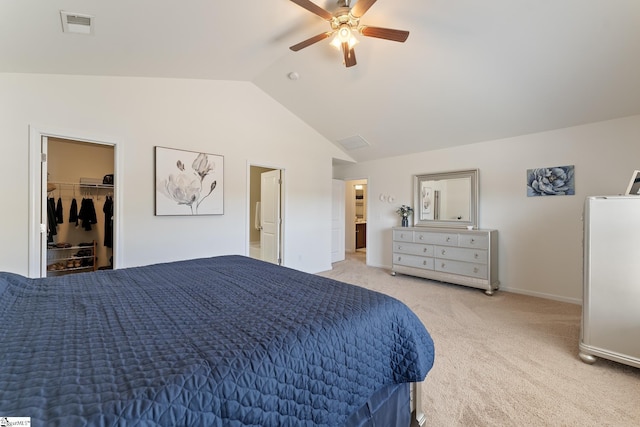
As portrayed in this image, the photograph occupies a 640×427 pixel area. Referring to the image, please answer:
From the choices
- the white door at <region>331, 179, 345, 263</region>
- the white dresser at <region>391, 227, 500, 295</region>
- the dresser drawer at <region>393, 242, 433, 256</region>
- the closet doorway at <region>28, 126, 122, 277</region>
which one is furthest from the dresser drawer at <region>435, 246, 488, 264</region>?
the closet doorway at <region>28, 126, 122, 277</region>

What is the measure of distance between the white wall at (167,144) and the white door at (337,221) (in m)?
1.06

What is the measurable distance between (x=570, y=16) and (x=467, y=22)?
76 cm

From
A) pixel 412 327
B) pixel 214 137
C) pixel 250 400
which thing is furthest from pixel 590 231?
pixel 214 137

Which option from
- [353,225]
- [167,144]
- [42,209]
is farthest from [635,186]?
[353,225]

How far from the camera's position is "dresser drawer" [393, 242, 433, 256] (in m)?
4.31

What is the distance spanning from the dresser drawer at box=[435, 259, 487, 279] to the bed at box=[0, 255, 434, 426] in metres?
2.94

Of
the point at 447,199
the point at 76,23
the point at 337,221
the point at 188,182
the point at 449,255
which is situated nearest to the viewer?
the point at 76,23

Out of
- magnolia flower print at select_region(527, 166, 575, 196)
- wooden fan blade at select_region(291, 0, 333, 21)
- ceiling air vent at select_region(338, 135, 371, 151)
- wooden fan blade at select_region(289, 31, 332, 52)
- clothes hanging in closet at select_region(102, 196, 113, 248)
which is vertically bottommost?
clothes hanging in closet at select_region(102, 196, 113, 248)

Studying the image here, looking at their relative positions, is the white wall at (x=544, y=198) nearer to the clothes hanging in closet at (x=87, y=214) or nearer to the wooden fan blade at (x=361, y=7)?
the wooden fan blade at (x=361, y=7)

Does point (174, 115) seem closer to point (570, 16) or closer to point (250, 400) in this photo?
point (250, 400)

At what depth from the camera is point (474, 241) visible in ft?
12.5

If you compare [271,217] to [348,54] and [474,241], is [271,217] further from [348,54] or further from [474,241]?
[474,241]

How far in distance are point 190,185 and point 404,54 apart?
2995mm

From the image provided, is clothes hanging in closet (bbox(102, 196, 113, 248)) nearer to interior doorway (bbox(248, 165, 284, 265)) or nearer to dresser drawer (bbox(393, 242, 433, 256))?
interior doorway (bbox(248, 165, 284, 265))
